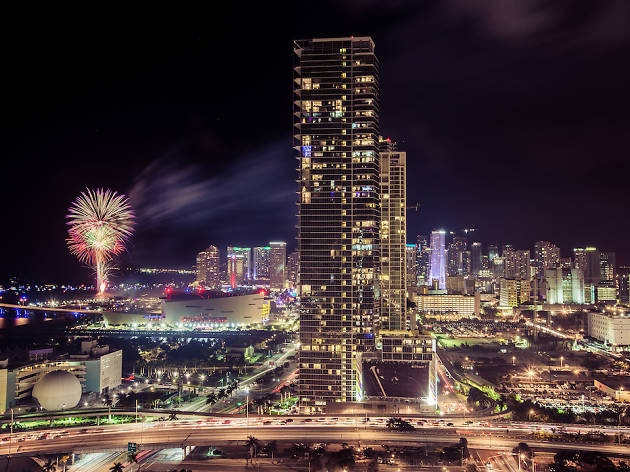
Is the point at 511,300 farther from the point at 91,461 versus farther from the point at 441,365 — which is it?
the point at 91,461

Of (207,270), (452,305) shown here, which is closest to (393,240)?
(452,305)

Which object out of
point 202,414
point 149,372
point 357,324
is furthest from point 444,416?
point 149,372

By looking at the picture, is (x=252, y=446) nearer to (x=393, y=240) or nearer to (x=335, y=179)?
(x=335, y=179)

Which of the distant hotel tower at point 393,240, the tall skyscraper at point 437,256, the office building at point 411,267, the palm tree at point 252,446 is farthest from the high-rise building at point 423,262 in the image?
the palm tree at point 252,446

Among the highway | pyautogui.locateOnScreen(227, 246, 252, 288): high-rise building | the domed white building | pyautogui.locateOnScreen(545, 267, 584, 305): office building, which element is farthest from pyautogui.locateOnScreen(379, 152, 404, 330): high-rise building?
pyautogui.locateOnScreen(227, 246, 252, 288): high-rise building

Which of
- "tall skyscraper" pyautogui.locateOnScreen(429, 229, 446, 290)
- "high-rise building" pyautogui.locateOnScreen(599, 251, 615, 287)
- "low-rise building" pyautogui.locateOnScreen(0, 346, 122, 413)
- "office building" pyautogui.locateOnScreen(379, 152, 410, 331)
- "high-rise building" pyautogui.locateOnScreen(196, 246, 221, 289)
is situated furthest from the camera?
"high-rise building" pyautogui.locateOnScreen(196, 246, 221, 289)

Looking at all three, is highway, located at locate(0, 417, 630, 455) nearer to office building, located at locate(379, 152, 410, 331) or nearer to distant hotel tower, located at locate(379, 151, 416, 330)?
office building, located at locate(379, 152, 410, 331)
